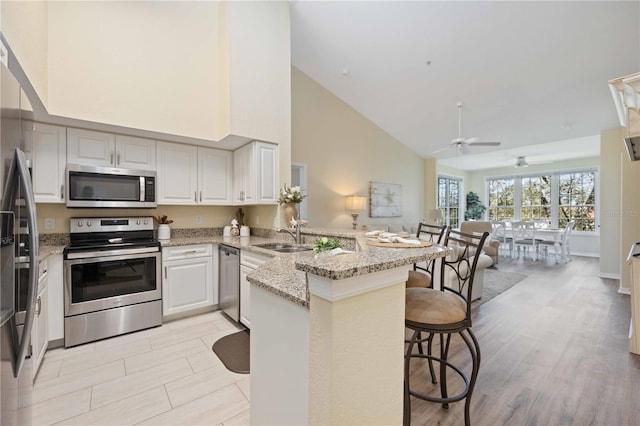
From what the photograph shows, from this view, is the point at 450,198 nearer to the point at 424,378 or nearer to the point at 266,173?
the point at 266,173

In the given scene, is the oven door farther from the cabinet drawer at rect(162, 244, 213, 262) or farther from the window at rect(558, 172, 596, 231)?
the window at rect(558, 172, 596, 231)

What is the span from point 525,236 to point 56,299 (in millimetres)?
9244

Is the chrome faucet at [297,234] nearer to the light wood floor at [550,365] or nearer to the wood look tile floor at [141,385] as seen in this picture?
the wood look tile floor at [141,385]

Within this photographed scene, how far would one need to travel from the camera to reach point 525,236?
7.25 meters

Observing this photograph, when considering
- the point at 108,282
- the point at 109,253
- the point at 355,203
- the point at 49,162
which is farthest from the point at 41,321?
the point at 355,203

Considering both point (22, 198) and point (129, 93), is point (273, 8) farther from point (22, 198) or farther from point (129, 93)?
point (22, 198)

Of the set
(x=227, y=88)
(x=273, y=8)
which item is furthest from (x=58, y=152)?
(x=273, y=8)

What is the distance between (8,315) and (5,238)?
0.27 m

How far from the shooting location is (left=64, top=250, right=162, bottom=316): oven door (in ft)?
7.95

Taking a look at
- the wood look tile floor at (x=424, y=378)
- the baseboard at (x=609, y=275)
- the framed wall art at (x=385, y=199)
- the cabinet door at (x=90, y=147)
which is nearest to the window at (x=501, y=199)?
the baseboard at (x=609, y=275)

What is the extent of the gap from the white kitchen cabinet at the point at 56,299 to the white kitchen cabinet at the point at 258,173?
1823mm

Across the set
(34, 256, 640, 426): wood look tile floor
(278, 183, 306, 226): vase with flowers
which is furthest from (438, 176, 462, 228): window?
(278, 183, 306, 226): vase with flowers

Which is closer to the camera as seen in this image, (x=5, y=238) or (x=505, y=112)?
(x=5, y=238)

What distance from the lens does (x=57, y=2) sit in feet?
7.96
